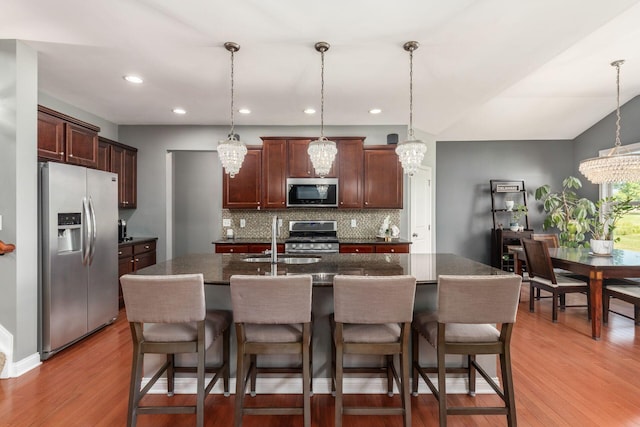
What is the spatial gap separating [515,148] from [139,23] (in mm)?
6523

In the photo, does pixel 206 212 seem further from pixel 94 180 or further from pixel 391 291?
pixel 391 291

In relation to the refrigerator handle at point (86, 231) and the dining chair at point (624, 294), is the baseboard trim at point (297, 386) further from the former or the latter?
the dining chair at point (624, 294)

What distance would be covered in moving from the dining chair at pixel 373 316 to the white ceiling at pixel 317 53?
5.88 ft

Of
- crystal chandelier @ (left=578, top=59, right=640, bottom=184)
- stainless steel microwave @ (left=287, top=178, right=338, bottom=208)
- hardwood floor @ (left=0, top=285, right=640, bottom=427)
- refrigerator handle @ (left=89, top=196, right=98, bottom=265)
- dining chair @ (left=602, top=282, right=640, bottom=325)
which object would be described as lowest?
hardwood floor @ (left=0, top=285, right=640, bottom=427)

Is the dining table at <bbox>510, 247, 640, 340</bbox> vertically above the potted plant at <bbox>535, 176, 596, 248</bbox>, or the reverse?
the potted plant at <bbox>535, 176, 596, 248</bbox>

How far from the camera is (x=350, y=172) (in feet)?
15.7

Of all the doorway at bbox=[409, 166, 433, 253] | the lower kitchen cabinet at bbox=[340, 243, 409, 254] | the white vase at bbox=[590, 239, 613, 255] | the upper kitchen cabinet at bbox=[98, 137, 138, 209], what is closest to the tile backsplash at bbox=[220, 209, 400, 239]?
the doorway at bbox=[409, 166, 433, 253]

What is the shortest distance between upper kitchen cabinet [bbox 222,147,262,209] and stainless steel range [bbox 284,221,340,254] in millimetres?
723

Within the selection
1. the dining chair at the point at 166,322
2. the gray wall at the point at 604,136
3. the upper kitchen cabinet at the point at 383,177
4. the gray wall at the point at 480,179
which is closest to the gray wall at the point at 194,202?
the upper kitchen cabinet at the point at 383,177

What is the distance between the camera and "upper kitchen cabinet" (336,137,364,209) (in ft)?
15.7

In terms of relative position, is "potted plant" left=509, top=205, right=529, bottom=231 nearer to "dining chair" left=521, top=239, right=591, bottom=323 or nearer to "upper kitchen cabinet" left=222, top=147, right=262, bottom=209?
"dining chair" left=521, top=239, right=591, bottom=323

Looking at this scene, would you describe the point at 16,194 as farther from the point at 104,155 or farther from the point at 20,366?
the point at 104,155

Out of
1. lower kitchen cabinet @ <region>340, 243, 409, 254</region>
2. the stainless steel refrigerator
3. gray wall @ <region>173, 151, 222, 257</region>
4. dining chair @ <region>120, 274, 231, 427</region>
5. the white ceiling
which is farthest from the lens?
gray wall @ <region>173, 151, 222, 257</region>

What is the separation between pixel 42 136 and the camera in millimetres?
2943
